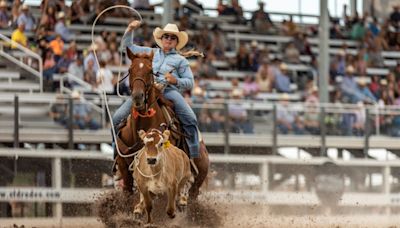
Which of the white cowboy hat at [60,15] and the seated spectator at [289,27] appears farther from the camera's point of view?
the seated spectator at [289,27]

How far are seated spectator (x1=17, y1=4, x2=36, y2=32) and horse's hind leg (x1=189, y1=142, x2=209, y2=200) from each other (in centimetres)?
749

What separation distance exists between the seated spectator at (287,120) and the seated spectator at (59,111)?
11.0 ft

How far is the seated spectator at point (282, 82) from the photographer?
2152 cm

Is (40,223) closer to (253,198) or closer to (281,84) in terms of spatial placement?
(253,198)

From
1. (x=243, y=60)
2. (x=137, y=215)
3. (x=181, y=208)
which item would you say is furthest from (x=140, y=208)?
(x=243, y=60)

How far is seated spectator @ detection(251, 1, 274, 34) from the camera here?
81.4 feet

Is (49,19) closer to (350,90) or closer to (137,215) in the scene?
(350,90)

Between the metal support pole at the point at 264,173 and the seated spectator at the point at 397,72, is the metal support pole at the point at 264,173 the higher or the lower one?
the lower one

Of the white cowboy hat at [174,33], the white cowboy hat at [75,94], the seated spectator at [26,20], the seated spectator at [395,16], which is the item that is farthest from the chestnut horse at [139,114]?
the seated spectator at [395,16]

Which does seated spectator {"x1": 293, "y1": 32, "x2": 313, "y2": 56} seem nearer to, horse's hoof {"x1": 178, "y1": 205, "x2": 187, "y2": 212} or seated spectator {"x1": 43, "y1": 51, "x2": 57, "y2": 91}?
seated spectator {"x1": 43, "y1": 51, "x2": 57, "y2": 91}

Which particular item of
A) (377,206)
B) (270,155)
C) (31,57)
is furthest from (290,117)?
(31,57)

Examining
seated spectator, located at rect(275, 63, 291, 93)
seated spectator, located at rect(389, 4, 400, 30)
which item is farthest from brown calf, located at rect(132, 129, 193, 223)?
seated spectator, located at rect(389, 4, 400, 30)

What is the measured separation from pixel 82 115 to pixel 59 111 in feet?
1.17

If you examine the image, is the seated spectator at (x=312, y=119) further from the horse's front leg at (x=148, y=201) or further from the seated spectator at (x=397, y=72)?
the horse's front leg at (x=148, y=201)
